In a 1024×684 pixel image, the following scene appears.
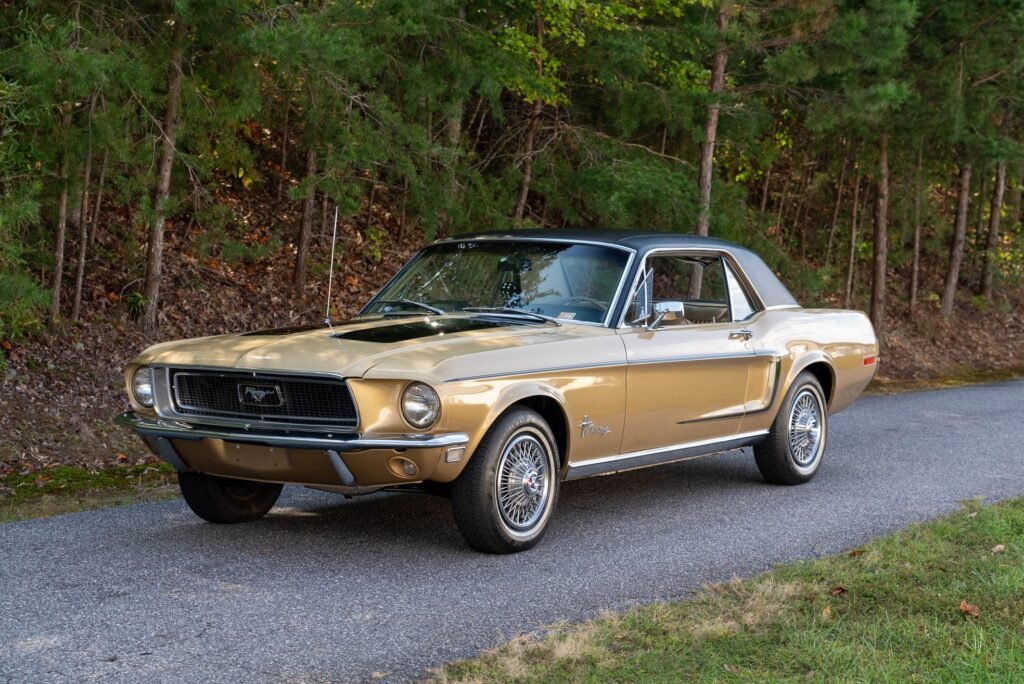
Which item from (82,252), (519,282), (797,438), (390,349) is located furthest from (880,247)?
(390,349)

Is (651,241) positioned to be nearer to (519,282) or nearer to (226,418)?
(519,282)

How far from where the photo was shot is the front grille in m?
5.75

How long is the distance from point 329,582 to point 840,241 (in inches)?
911

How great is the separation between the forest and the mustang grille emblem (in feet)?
10.5

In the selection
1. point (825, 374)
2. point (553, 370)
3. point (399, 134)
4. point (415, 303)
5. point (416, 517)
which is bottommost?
point (416, 517)

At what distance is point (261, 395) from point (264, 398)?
0.07 ft

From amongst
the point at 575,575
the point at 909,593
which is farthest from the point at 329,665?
the point at 909,593

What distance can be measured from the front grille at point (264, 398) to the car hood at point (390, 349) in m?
0.08

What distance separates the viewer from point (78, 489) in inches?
328

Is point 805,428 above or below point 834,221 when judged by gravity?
below

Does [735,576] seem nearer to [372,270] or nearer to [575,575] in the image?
[575,575]

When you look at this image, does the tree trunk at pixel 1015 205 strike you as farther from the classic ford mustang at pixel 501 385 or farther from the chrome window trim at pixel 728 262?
the classic ford mustang at pixel 501 385

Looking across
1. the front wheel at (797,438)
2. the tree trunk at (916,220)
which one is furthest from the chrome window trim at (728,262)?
the tree trunk at (916,220)

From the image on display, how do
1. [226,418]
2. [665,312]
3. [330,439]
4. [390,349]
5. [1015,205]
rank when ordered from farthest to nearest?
1. [1015,205]
2. [665,312]
3. [226,418]
4. [390,349]
5. [330,439]
